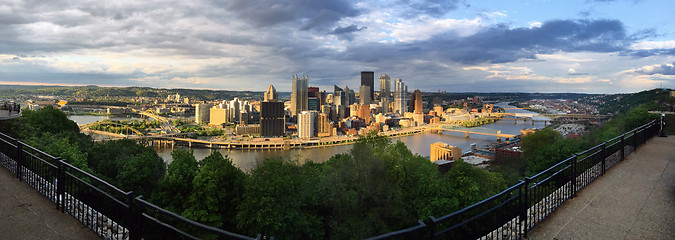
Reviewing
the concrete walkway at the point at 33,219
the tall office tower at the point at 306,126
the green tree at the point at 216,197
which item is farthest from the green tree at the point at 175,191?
the tall office tower at the point at 306,126

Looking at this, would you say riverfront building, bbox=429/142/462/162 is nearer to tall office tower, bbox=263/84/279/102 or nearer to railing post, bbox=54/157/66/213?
railing post, bbox=54/157/66/213

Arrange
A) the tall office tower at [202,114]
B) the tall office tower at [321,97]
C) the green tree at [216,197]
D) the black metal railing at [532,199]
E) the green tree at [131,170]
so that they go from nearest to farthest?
the black metal railing at [532,199] → the green tree at [216,197] → the green tree at [131,170] → the tall office tower at [202,114] → the tall office tower at [321,97]

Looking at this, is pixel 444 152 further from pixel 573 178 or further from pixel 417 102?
pixel 417 102

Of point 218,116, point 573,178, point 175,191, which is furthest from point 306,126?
point 573,178

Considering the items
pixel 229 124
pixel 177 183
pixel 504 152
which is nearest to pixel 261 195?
pixel 177 183

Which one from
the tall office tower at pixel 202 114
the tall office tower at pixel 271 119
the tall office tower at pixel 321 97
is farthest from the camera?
the tall office tower at pixel 321 97

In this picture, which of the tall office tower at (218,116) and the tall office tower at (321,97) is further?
the tall office tower at (321,97)

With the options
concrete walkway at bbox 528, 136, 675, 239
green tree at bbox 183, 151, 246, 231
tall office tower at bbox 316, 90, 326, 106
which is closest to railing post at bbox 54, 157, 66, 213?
concrete walkway at bbox 528, 136, 675, 239

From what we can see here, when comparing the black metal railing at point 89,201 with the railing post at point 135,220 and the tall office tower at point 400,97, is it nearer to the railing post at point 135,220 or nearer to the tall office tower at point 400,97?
the railing post at point 135,220
